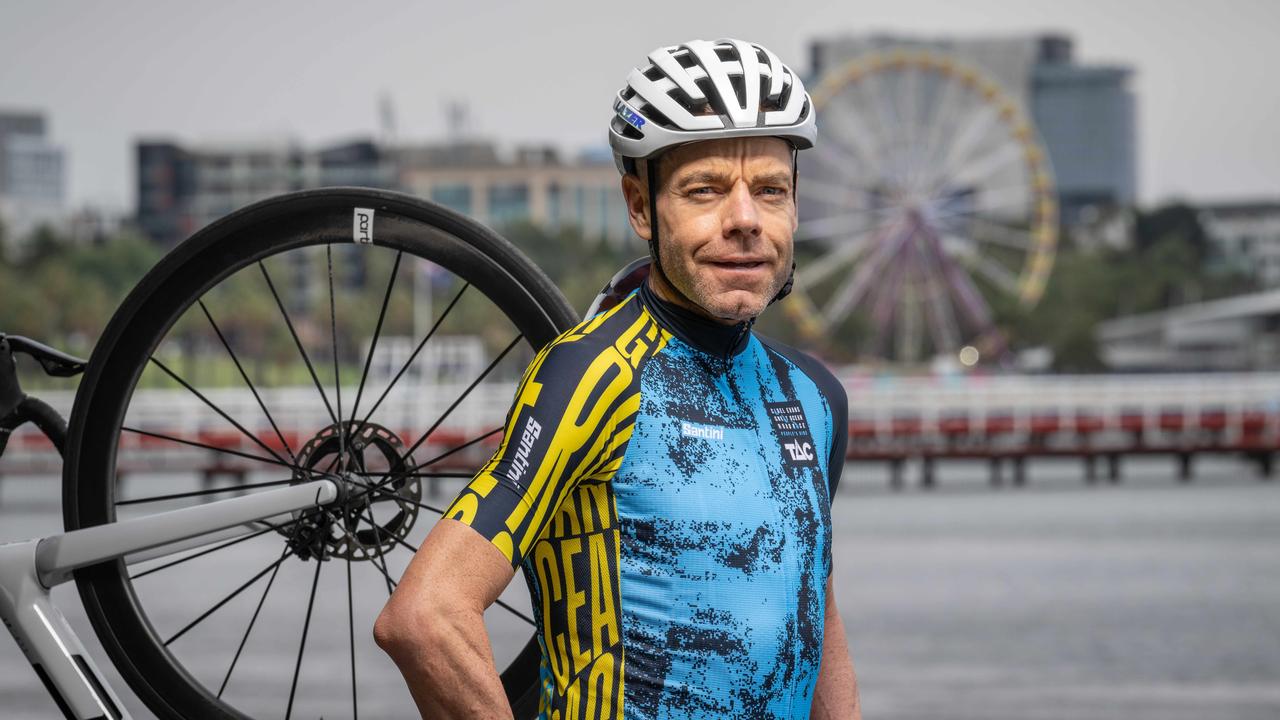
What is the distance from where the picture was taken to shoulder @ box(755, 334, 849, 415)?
1882mm

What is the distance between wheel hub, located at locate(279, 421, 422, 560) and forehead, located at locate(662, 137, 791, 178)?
0.59 meters

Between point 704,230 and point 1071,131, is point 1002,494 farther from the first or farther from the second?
point 1071,131

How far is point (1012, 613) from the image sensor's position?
776 inches

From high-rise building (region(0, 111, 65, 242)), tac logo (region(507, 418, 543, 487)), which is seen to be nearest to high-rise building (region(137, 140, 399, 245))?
high-rise building (region(0, 111, 65, 242))

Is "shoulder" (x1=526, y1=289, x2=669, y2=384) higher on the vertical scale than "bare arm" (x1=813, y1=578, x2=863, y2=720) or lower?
higher

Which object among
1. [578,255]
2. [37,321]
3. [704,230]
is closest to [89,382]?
[704,230]

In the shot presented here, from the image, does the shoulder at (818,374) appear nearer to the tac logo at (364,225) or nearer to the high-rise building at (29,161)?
the tac logo at (364,225)

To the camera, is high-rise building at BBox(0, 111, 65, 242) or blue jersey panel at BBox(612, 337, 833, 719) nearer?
blue jersey panel at BBox(612, 337, 833, 719)

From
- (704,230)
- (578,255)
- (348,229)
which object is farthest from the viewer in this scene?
(578,255)

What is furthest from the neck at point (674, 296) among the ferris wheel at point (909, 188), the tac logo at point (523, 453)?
the ferris wheel at point (909, 188)

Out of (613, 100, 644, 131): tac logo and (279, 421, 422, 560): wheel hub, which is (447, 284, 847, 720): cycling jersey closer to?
(613, 100, 644, 131): tac logo

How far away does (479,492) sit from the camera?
1.52 metres

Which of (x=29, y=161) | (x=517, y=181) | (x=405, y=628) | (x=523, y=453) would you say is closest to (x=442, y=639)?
(x=405, y=628)

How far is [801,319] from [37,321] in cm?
3890
